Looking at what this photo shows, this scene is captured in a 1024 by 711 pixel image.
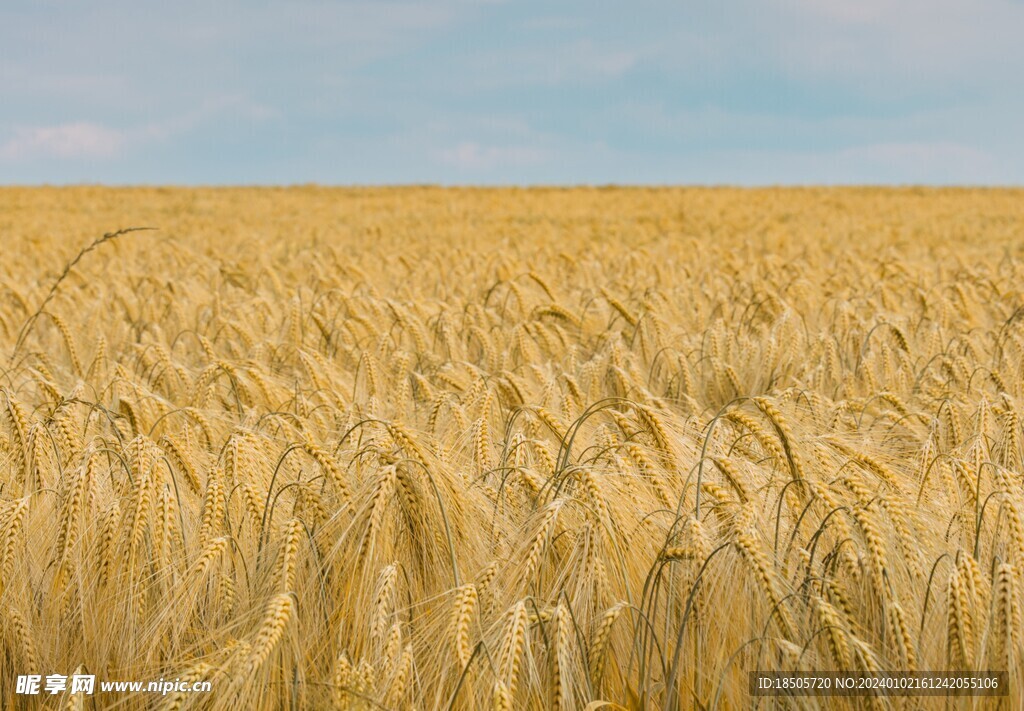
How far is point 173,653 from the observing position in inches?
69.7

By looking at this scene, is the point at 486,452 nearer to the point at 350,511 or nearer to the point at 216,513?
the point at 350,511

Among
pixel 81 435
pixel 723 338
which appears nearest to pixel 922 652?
pixel 81 435

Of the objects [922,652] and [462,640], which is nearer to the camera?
[462,640]

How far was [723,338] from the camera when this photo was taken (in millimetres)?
4035

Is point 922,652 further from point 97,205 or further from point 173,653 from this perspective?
point 97,205

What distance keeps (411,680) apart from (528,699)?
0.20 metres

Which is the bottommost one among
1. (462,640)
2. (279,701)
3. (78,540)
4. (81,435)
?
Answer: (279,701)

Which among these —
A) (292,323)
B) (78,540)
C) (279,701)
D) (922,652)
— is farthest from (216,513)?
(292,323)

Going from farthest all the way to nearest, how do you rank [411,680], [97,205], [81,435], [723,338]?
[97,205] < [723,338] < [81,435] < [411,680]

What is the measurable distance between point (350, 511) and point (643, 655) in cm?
66

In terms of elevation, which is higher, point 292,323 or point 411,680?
point 292,323

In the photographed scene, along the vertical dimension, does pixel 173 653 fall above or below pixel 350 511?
below

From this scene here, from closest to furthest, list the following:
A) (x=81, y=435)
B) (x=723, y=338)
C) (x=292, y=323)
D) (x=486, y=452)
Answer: (x=486, y=452) → (x=81, y=435) → (x=723, y=338) → (x=292, y=323)

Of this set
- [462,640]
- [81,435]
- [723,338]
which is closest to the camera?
[462,640]
